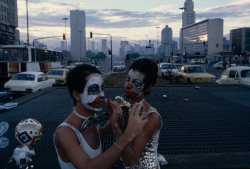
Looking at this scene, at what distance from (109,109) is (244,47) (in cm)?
17076

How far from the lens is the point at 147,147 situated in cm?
205

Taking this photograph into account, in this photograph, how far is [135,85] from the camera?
7.06ft

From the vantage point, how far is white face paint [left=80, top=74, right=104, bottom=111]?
1896mm

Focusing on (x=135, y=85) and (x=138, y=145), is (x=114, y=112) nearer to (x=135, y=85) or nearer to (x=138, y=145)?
(x=138, y=145)

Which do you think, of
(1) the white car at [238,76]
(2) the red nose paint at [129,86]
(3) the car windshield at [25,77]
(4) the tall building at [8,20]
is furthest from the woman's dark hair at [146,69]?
(4) the tall building at [8,20]

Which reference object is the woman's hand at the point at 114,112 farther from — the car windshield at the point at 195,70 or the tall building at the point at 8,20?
the tall building at the point at 8,20

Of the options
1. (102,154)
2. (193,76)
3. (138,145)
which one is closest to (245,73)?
(193,76)

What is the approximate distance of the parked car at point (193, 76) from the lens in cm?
1603

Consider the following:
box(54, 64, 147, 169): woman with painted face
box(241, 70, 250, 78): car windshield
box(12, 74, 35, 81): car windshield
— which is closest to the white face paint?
box(54, 64, 147, 169): woman with painted face

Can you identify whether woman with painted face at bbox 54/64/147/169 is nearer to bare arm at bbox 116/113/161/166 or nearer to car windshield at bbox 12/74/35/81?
bare arm at bbox 116/113/161/166

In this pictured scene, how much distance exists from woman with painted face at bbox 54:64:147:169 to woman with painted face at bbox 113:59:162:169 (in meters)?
0.12

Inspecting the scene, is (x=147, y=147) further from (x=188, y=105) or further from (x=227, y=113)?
(x=188, y=105)

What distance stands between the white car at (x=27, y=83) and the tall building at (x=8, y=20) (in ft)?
208

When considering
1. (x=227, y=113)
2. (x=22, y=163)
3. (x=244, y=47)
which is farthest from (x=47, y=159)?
(x=244, y=47)
